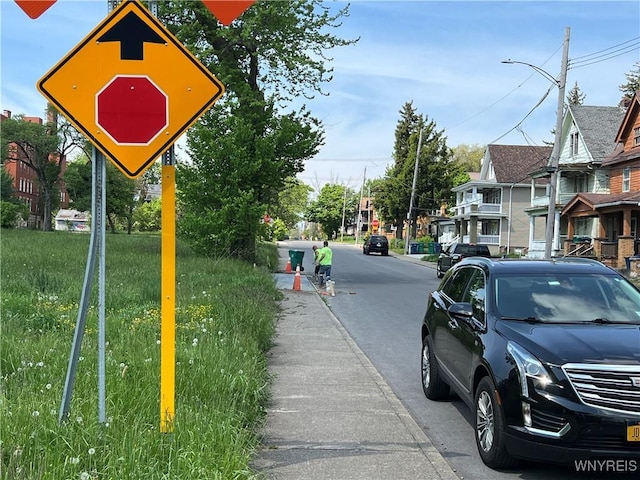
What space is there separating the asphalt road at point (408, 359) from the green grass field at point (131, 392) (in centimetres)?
171

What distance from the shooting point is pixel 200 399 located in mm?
4984

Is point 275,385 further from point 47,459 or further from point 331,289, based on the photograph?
point 331,289

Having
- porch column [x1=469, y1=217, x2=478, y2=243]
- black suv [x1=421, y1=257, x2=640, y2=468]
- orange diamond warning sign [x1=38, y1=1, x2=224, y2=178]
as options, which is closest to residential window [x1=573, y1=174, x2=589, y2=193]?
porch column [x1=469, y1=217, x2=478, y2=243]

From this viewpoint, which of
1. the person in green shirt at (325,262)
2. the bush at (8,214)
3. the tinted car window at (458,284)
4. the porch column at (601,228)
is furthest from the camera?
the bush at (8,214)

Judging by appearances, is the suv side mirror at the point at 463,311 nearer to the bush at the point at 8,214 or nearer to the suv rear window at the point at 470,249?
the suv rear window at the point at 470,249

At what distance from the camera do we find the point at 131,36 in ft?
12.6

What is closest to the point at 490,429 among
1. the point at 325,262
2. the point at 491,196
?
the point at 325,262

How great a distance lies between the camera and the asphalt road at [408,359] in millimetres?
4773

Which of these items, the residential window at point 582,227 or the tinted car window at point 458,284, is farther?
the residential window at point 582,227

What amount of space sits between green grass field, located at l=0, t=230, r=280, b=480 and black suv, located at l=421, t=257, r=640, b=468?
192 cm

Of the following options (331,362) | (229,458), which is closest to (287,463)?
(229,458)

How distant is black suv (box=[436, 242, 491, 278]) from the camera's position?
28203mm

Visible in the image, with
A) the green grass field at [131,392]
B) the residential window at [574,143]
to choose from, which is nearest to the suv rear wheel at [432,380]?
the green grass field at [131,392]

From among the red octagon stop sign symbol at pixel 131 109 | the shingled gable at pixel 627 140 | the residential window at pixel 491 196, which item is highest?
the shingled gable at pixel 627 140
